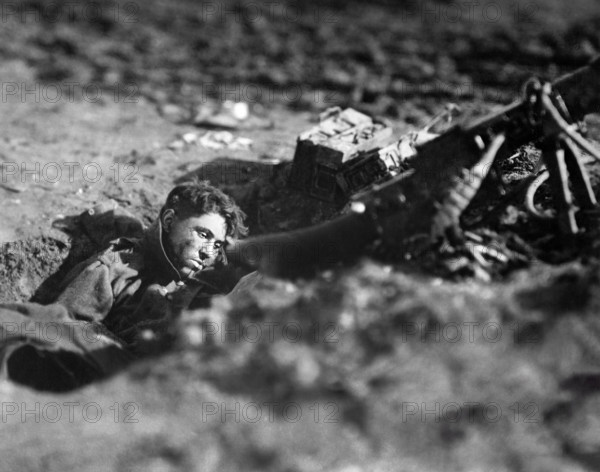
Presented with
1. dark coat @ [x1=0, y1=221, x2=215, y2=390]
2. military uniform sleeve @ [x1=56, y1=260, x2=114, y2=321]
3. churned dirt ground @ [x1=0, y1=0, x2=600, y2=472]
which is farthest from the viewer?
military uniform sleeve @ [x1=56, y1=260, x2=114, y2=321]

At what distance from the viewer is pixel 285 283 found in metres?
4.13

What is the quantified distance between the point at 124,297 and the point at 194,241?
67 cm

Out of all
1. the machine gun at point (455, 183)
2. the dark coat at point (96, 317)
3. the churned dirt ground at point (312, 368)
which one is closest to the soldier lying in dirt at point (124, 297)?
the dark coat at point (96, 317)

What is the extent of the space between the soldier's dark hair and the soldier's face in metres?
0.07

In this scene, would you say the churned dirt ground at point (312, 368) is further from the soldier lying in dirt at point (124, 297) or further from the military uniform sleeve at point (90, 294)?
the military uniform sleeve at point (90, 294)

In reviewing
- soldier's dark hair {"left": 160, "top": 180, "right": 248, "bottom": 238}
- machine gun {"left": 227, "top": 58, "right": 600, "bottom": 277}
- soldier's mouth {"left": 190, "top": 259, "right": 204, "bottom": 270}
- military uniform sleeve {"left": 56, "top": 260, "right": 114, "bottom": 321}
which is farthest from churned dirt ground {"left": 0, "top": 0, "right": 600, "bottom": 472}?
soldier's mouth {"left": 190, "top": 259, "right": 204, "bottom": 270}

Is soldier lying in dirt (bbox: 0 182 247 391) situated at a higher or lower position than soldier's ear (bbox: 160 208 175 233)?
lower

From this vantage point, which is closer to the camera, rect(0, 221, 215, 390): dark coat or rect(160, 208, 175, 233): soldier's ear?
rect(0, 221, 215, 390): dark coat

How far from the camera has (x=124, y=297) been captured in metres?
4.91

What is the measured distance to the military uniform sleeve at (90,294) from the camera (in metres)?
4.66

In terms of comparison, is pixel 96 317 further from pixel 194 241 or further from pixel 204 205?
pixel 204 205

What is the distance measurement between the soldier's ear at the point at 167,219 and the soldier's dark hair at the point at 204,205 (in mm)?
40

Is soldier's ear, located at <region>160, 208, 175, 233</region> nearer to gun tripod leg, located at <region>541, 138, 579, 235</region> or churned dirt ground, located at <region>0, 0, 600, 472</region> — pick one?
churned dirt ground, located at <region>0, 0, 600, 472</region>

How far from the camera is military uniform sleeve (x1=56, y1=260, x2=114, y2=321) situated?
4.66m
